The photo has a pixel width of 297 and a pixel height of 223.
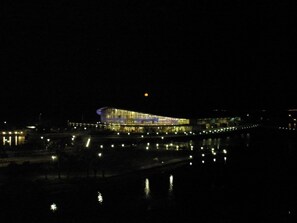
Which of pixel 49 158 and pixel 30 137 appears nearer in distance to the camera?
pixel 49 158

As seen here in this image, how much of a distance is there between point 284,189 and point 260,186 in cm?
91

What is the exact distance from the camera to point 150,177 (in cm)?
1667

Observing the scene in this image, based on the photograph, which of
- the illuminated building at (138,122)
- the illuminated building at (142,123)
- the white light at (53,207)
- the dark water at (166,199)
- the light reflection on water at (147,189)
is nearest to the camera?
the dark water at (166,199)

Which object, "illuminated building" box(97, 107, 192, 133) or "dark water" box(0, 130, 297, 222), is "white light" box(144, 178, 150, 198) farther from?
"illuminated building" box(97, 107, 192, 133)

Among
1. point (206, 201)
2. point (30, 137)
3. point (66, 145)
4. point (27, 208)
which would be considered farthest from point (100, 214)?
point (30, 137)

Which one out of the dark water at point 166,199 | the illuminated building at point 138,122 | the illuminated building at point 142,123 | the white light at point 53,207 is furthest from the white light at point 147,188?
the illuminated building at point 138,122

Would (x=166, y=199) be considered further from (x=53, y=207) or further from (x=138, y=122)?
(x=138, y=122)

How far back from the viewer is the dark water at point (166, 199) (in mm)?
12016

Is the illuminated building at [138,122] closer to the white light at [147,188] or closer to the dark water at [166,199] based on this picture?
the dark water at [166,199]

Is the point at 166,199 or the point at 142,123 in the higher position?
the point at 142,123

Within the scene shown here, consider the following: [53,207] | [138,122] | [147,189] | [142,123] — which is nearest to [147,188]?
[147,189]

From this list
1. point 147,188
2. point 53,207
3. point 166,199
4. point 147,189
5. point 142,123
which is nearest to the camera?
point 53,207

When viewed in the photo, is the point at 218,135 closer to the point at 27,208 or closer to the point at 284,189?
the point at 284,189

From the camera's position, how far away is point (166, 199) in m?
13.8
